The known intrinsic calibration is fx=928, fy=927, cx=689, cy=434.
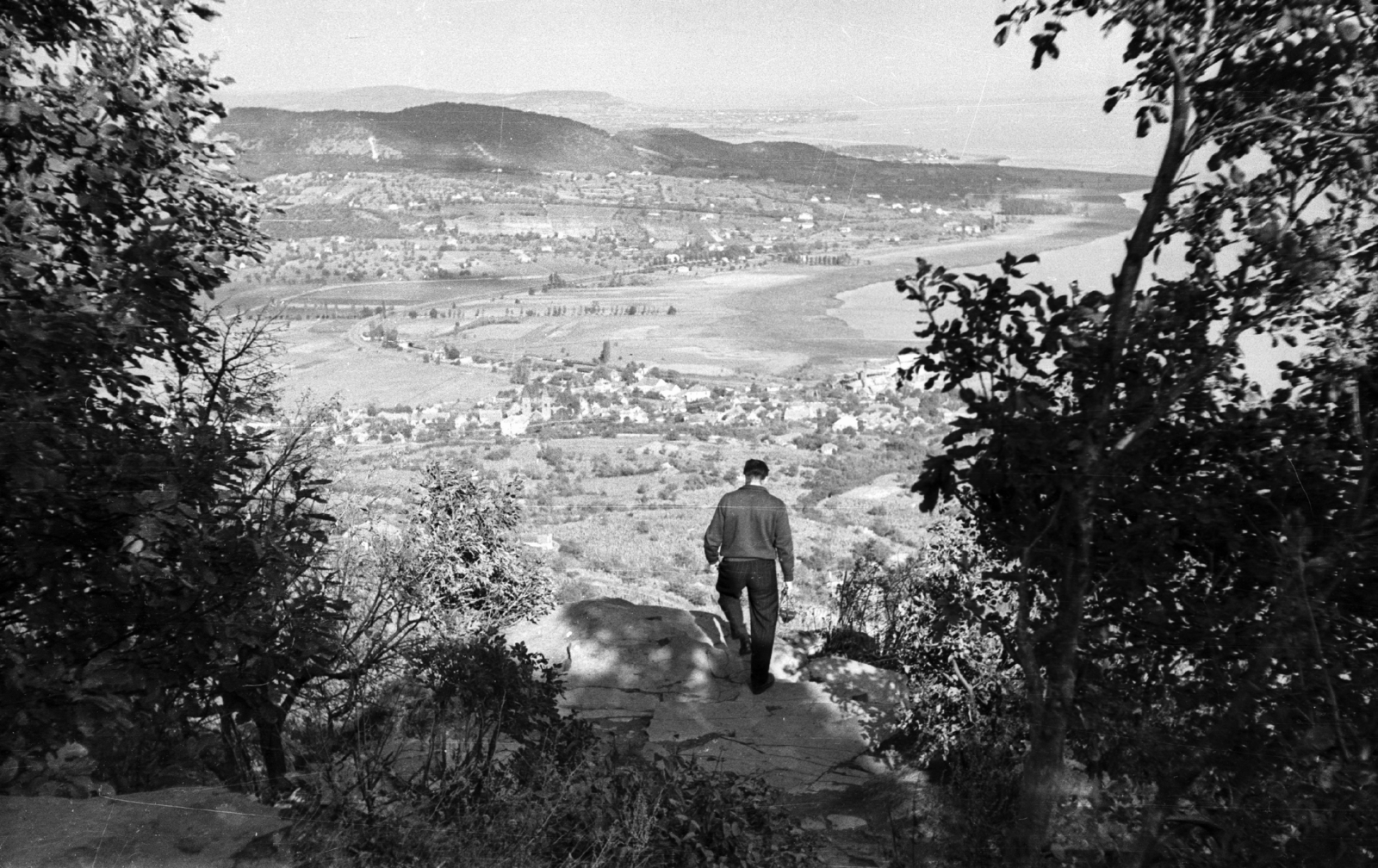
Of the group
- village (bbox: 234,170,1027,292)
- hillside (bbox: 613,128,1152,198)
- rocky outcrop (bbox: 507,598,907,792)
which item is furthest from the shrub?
village (bbox: 234,170,1027,292)

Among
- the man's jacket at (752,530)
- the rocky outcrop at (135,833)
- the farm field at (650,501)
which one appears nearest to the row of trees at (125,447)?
the rocky outcrop at (135,833)

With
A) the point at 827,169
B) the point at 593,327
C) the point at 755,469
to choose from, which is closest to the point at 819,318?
the point at 593,327

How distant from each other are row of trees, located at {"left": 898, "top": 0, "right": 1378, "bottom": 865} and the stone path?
1777 mm

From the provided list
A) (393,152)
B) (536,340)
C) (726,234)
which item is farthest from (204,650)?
(393,152)

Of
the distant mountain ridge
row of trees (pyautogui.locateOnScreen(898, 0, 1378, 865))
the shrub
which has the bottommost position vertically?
the shrub

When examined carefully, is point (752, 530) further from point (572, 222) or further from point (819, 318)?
point (572, 222)

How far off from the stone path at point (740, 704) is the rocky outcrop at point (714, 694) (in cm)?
1

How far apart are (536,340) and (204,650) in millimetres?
59733

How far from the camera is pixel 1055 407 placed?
2361 mm

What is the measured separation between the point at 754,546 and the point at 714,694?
A: 3.95ft

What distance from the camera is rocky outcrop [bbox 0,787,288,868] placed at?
264cm

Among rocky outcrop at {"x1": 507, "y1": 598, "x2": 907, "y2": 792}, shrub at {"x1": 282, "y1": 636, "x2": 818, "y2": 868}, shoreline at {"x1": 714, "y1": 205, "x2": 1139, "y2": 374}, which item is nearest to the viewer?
shrub at {"x1": 282, "y1": 636, "x2": 818, "y2": 868}

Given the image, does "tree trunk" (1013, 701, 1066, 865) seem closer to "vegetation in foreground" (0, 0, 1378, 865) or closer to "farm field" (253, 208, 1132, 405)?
"vegetation in foreground" (0, 0, 1378, 865)

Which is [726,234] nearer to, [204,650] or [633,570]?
[633,570]
